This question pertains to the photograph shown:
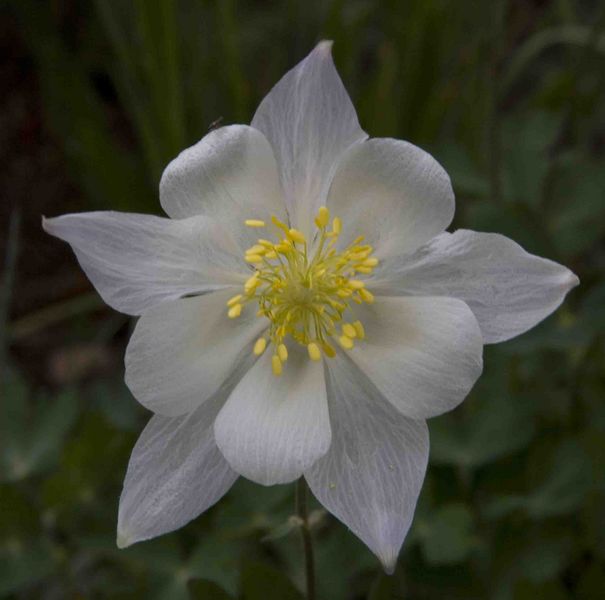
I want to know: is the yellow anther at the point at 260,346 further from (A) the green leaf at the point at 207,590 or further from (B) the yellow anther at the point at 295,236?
(A) the green leaf at the point at 207,590

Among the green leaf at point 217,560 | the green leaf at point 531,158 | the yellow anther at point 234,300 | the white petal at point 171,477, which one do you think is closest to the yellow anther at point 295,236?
the yellow anther at point 234,300

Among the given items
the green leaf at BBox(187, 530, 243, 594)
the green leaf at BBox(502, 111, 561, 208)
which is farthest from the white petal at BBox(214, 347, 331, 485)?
the green leaf at BBox(502, 111, 561, 208)

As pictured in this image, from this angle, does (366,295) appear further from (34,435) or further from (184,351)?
(34,435)

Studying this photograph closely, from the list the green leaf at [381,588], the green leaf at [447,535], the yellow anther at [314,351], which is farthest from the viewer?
the green leaf at [447,535]

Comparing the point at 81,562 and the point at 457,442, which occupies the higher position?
the point at 457,442

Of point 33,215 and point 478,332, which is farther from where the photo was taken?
point 33,215

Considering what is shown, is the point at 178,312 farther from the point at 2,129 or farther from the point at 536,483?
the point at 2,129

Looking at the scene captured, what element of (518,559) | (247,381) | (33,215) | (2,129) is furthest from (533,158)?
(2,129)
